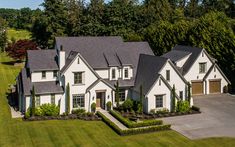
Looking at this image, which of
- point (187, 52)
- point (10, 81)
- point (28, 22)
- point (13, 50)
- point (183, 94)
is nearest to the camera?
point (183, 94)

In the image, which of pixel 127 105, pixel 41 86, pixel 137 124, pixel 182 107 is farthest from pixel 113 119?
pixel 41 86

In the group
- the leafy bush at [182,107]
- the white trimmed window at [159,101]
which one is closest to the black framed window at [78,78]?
the white trimmed window at [159,101]


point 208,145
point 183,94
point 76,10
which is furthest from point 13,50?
point 208,145

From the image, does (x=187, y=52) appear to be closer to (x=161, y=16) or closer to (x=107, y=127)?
(x=107, y=127)

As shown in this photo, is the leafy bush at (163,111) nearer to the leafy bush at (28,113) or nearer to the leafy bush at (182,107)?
the leafy bush at (182,107)

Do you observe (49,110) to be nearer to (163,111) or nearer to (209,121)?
(163,111)

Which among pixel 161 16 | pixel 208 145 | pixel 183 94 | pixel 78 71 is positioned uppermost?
pixel 161 16

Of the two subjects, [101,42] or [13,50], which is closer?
[101,42]
